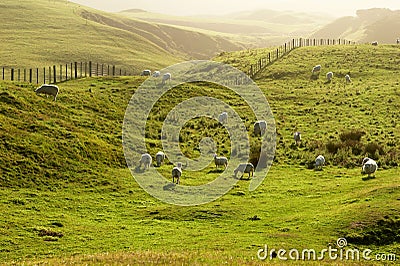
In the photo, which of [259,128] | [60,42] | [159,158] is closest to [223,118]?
[259,128]

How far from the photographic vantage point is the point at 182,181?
33250 mm

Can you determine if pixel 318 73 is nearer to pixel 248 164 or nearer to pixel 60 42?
pixel 248 164

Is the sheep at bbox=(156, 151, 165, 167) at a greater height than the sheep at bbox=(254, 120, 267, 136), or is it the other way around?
the sheep at bbox=(254, 120, 267, 136)

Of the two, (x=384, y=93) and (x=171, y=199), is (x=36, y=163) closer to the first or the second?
(x=171, y=199)

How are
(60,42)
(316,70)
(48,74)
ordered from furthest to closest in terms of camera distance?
(60,42), (48,74), (316,70)

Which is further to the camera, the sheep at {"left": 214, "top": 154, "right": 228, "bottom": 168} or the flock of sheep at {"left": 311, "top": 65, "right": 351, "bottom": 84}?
the flock of sheep at {"left": 311, "top": 65, "right": 351, "bottom": 84}

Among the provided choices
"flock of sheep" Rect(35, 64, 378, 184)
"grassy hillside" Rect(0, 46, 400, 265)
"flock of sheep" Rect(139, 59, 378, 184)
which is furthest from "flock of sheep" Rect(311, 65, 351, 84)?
"flock of sheep" Rect(139, 59, 378, 184)

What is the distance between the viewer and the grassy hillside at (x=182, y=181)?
66.6ft

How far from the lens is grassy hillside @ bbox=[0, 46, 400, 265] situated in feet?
66.6

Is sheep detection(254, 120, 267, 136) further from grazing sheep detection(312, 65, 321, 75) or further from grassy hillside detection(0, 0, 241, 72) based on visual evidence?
grassy hillside detection(0, 0, 241, 72)

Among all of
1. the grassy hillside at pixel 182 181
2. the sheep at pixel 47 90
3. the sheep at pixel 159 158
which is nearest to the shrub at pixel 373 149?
the grassy hillside at pixel 182 181

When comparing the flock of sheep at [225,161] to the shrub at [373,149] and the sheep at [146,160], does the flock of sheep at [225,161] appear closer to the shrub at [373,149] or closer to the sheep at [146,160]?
the sheep at [146,160]

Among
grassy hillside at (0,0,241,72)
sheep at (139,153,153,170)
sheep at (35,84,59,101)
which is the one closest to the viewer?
sheep at (139,153,153,170)

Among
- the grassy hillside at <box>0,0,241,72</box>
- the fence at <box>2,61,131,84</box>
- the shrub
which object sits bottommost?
the shrub
